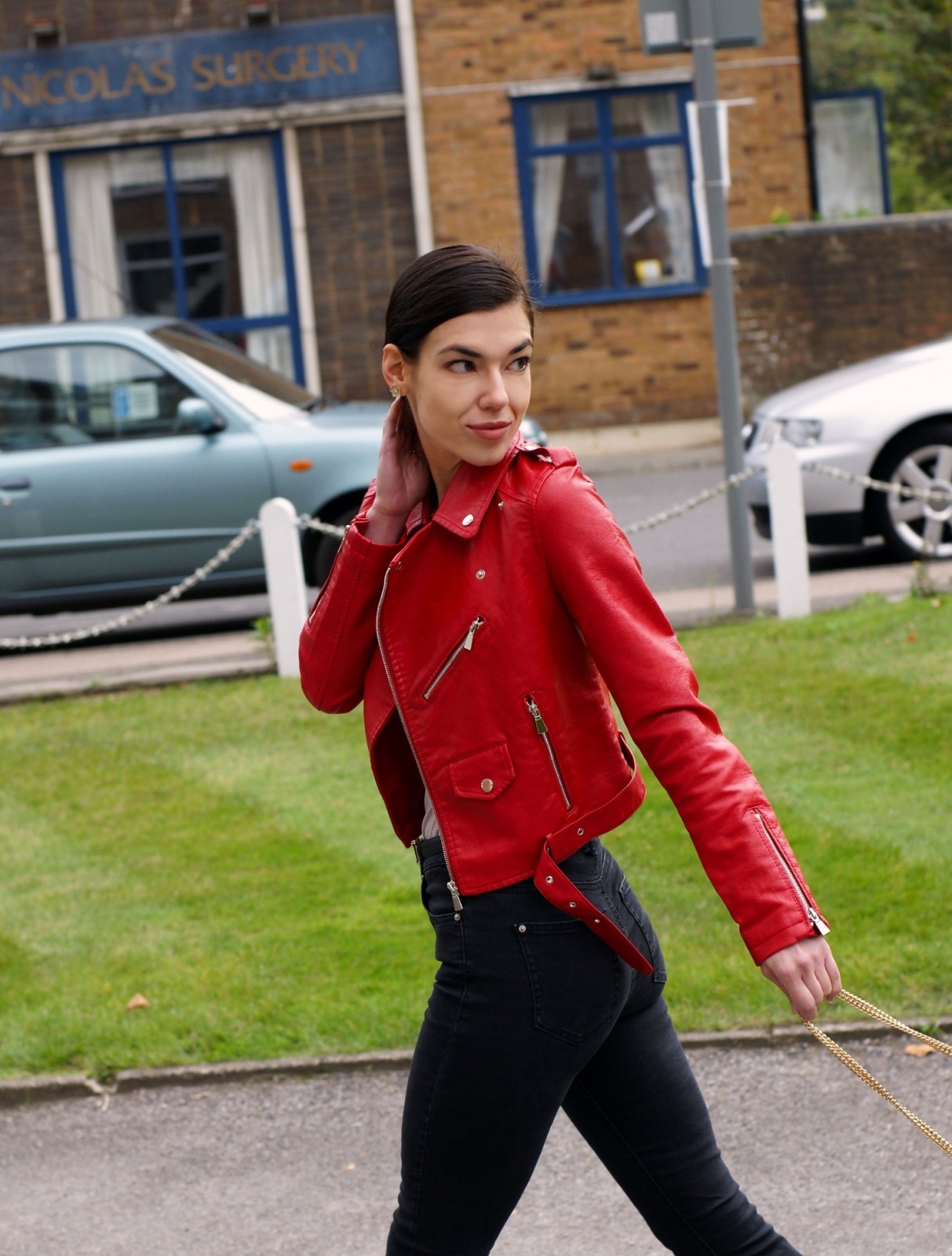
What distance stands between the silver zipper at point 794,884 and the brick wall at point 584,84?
18042 millimetres

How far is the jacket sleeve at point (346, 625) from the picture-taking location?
104 inches

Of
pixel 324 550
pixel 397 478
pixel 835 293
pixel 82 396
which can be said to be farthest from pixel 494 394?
pixel 835 293

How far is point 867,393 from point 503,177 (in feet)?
36.5

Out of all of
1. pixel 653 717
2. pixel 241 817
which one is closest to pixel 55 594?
pixel 241 817

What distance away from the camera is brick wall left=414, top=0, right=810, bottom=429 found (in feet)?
67.2

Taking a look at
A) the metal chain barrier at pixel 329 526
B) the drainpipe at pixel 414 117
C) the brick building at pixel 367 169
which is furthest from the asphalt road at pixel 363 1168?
the drainpipe at pixel 414 117

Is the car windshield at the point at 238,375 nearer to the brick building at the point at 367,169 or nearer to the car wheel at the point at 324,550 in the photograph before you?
the car wheel at the point at 324,550

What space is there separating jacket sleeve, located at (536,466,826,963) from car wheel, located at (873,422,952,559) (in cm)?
808

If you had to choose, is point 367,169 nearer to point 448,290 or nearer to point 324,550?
point 324,550

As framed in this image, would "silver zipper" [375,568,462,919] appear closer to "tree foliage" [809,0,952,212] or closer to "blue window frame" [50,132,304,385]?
"blue window frame" [50,132,304,385]

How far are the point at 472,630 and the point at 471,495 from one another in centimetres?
19

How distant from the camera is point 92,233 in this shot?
21219 millimetres

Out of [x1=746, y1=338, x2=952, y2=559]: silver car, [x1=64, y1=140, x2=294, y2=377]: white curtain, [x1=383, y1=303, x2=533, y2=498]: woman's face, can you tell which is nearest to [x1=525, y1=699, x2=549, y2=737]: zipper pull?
[x1=383, y1=303, x2=533, y2=498]: woman's face

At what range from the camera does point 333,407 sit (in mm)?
11461
